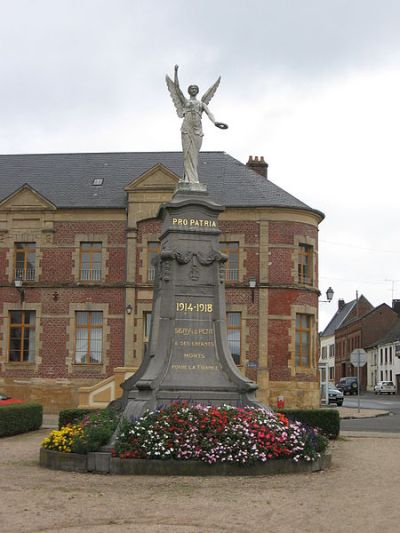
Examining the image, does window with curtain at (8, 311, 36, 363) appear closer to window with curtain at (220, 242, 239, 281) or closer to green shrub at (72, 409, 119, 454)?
window with curtain at (220, 242, 239, 281)

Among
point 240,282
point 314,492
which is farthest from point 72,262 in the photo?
point 314,492

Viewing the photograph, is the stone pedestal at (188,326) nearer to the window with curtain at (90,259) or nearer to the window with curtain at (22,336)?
the window with curtain at (90,259)

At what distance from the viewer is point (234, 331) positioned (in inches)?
1236

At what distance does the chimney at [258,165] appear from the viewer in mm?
36000

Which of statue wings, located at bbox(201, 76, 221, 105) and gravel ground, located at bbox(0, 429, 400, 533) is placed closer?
gravel ground, located at bbox(0, 429, 400, 533)

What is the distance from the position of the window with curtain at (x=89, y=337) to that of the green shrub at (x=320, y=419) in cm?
1368

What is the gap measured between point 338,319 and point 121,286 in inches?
2846

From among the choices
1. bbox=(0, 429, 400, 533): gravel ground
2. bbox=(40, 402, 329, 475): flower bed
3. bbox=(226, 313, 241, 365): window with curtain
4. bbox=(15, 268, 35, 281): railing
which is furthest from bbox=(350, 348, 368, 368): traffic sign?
bbox=(40, 402, 329, 475): flower bed

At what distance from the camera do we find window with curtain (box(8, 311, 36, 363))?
31.9m

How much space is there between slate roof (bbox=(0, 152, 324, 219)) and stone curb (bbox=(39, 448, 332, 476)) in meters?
20.0

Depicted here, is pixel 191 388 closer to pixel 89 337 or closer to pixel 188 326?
pixel 188 326

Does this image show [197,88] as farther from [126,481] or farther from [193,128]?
[126,481]

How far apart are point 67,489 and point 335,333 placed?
8727 centimetres

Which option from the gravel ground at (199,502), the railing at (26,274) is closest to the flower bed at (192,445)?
the gravel ground at (199,502)
